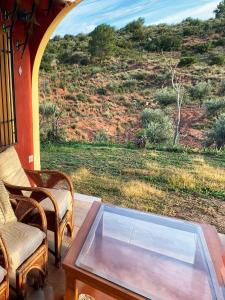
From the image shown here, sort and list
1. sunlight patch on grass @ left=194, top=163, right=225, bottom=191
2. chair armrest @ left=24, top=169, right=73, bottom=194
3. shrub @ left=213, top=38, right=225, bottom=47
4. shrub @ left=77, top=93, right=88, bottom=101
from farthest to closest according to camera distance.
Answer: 1. shrub @ left=77, top=93, right=88, bottom=101
2. shrub @ left=213, top=38, right=225, bottom=47
3. sunlight patch on grass @ left=194, top=163, right=225, bottom=191
4. chair armrest @ left=24, top=169, right=73, bottom=194

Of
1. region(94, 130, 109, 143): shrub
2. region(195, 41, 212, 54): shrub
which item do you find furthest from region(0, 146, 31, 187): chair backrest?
region(195, 41, 212, 54): shrub

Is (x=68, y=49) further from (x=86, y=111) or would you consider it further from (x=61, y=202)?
(x=61, y=202)

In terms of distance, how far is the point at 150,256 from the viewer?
1721 mm

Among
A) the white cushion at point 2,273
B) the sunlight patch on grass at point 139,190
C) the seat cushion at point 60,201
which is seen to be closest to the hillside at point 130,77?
the sunlight patch on grass at point 139,190

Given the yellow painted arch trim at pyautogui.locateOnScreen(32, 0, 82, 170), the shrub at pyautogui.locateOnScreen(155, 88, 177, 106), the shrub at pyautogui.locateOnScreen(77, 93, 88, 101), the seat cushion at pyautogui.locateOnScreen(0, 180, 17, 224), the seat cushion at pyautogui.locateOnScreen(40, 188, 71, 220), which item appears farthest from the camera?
the shrub at pyautogui.locateOnScreen(77, 93, 88, 101)

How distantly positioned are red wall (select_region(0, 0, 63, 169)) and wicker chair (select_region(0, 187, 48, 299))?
1.20 meters

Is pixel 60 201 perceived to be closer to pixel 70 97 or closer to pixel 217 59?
pixel 70 97

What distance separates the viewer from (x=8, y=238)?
167 centimetres

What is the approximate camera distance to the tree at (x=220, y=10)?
311 cm

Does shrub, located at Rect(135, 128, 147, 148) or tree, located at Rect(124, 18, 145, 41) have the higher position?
tree, located at Rect(124, 18, 145, 41)

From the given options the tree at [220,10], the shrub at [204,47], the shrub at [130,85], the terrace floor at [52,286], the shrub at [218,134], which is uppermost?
the tree at [220,10]

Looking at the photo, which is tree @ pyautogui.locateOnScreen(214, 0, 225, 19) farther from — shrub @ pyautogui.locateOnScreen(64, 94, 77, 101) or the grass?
shrub @ pyautogui.locateOnScreen(64, 94, 77, 101)

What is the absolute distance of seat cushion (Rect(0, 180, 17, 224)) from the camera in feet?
6.15

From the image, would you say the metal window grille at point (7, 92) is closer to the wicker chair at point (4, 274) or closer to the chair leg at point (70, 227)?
the chair leg at point (70, 227)
